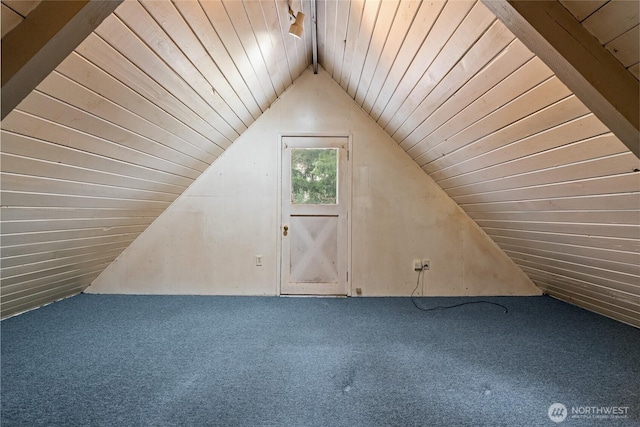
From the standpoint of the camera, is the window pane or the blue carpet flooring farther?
the window pane

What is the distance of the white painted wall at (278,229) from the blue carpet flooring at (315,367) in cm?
48

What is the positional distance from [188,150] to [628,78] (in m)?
2.60

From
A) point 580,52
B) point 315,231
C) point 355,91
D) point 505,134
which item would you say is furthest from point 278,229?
point 580,52

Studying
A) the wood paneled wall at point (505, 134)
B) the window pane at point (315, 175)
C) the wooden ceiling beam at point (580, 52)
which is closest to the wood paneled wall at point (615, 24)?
the wooden ceiling beam at point (580, 52)

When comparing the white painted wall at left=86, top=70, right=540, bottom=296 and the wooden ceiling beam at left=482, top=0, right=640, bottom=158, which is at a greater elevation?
the wooden ceiling beam at left=482, top=0, right=640, bottom=158

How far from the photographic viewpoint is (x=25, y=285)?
2.26 meters

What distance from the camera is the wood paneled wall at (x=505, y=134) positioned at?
1.30 meters

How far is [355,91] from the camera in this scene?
2898 mm

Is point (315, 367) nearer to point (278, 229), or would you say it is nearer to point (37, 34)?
point (278, 229)

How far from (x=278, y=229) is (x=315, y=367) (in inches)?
66.5

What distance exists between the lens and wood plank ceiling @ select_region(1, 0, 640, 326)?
1280 millimetres

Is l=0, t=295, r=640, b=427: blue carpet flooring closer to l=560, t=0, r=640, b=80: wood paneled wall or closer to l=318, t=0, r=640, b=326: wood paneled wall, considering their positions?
l=318, t=0, r=640, b=326: wood paneled wall

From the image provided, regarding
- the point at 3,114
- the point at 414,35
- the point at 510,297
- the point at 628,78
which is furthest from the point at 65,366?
the point at 510,297

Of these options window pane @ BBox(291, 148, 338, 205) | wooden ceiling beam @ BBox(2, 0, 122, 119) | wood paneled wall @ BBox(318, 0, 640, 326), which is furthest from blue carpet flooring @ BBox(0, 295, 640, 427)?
wooden ceiling beam @ BBox(2, 0, 122, 119)
